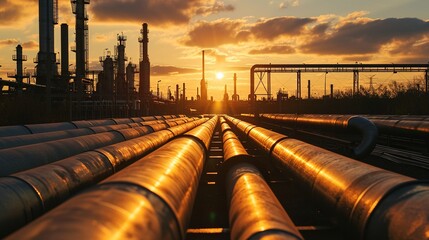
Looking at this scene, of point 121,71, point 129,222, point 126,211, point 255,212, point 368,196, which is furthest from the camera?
point 121,71

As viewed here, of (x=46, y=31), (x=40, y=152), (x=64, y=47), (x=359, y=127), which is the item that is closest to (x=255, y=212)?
(x=40, y=152)

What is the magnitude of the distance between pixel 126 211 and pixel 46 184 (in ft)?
8.09

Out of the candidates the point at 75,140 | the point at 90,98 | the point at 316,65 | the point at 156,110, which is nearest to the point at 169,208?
the point at 75,140

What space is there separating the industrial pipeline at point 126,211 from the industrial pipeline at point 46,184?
1.16 metres

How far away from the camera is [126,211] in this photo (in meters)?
2.98

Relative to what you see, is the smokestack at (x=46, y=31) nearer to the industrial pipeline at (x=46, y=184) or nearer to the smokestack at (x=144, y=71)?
the smokestack at (x=144, y=71)

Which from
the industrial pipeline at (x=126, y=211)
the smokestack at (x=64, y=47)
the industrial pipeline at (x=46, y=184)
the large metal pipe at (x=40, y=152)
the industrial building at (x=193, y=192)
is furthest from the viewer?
the smokestack at (x=64, y=47)

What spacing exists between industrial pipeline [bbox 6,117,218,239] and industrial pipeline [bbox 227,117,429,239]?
1.75m

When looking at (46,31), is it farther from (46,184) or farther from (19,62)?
(46,184)

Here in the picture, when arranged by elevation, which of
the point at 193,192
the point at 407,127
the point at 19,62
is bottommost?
the point at 193,192

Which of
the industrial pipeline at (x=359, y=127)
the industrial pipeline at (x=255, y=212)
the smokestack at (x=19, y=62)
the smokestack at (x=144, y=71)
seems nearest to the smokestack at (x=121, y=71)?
the smokestack at (x=144, y=71)

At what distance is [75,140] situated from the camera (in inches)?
357

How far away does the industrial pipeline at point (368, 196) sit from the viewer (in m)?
3.59

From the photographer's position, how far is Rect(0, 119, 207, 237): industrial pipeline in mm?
4344
